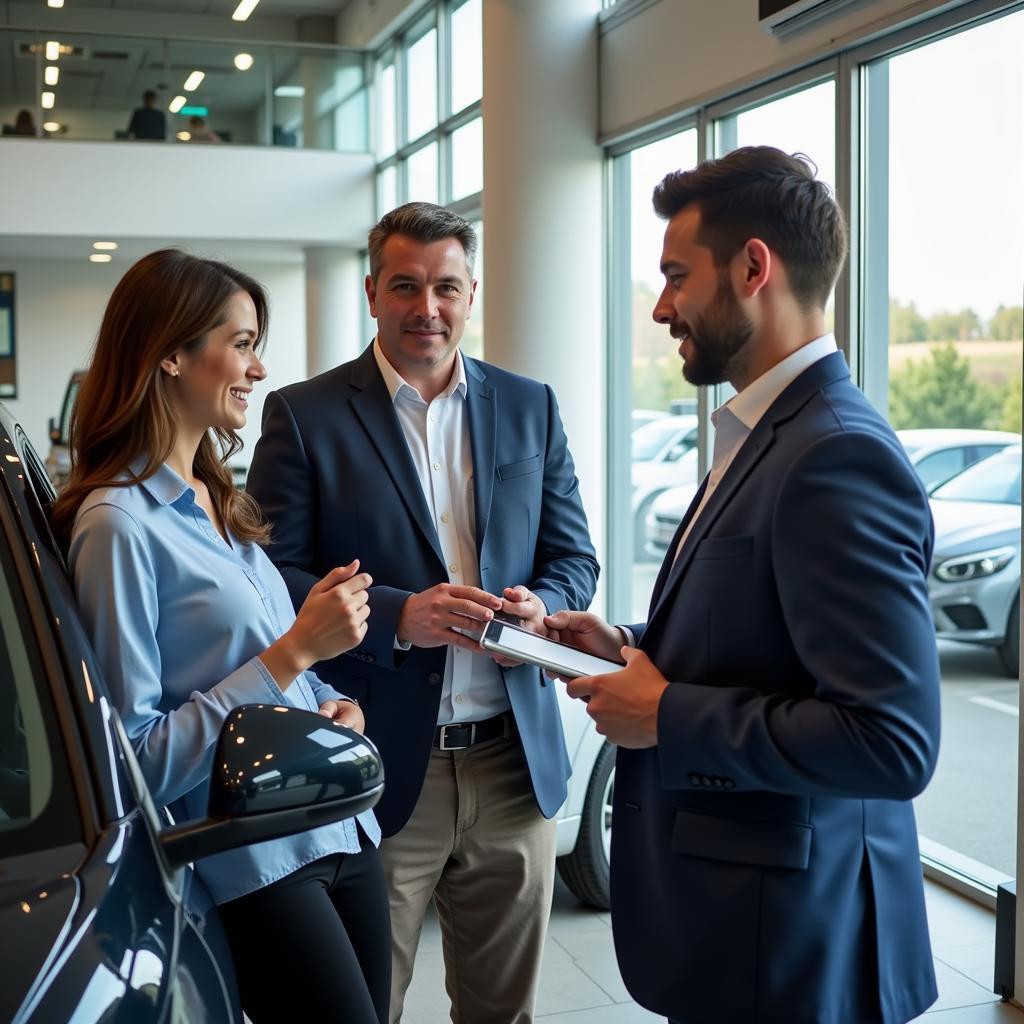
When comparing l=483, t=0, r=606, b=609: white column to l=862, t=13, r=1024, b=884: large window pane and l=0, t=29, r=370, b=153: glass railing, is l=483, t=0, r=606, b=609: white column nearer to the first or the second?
l=862, t=13, r=1024, b=884: large window pane

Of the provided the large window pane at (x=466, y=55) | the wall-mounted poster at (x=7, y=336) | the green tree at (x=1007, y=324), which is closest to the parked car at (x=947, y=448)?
the green tree at (x=1007, y=324)

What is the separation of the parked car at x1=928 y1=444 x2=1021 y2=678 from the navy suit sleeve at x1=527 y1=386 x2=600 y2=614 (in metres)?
2.03

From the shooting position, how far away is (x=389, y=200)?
11258 mm

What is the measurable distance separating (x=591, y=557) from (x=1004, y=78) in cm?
226

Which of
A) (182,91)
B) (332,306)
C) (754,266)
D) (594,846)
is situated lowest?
(594,846)

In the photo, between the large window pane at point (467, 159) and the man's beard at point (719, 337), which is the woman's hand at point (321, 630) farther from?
the large window pane at point (467, 159)

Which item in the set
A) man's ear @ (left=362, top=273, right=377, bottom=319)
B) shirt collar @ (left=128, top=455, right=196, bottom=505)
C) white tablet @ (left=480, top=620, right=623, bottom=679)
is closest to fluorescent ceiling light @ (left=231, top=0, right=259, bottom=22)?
man's ear @ (left=362, top=273, right=377, bottom=319)

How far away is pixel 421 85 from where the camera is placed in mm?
10547

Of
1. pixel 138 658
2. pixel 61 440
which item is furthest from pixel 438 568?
pixel 61 440

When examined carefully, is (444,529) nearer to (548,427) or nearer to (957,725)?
(548,427)

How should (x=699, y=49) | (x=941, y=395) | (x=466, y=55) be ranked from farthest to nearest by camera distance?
(x=466, y=55) < (x=699, y=49) < (x=941, y=395)

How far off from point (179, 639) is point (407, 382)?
89 cm

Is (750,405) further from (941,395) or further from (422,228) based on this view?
(941,395)

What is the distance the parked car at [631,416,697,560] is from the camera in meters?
5.97
